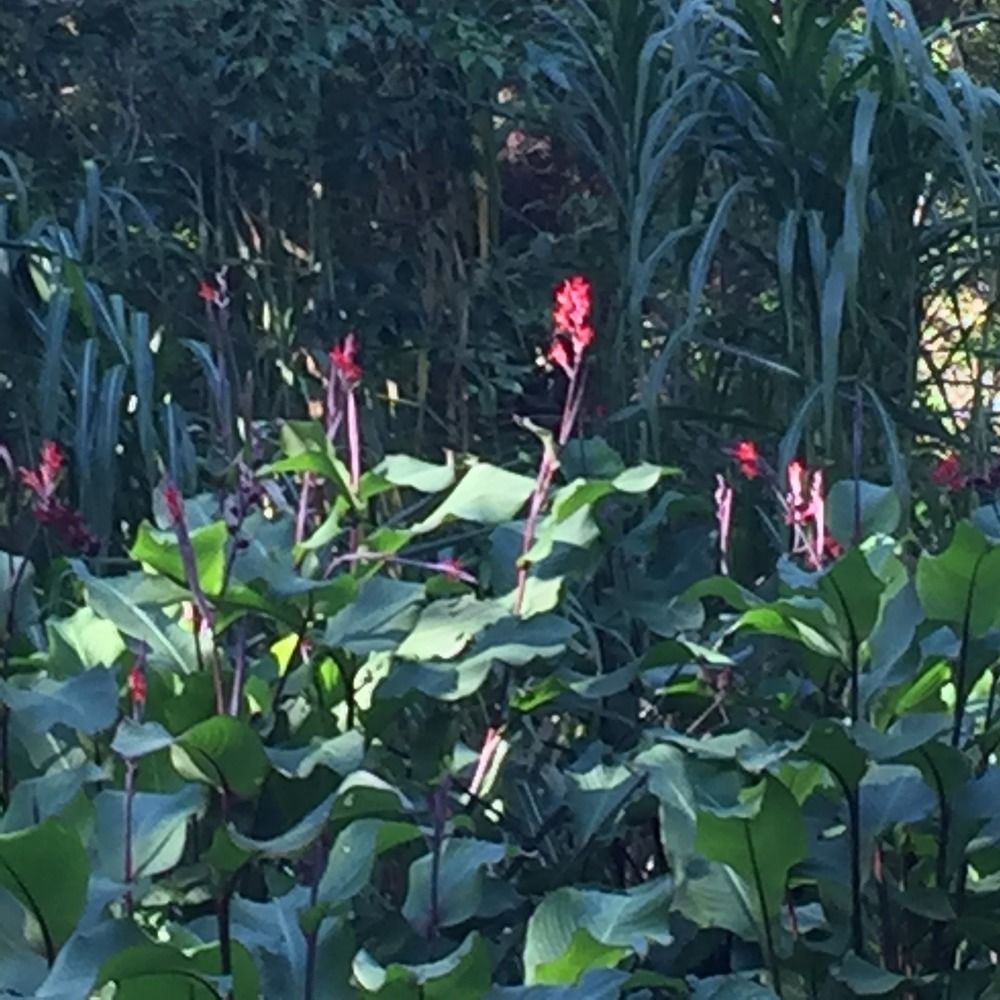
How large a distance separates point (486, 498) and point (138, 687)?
0.27m

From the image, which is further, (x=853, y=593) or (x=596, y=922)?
(x=853, y=593)

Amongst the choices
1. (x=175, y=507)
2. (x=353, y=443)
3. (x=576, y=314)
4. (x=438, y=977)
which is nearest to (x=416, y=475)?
(x=353, y=443)

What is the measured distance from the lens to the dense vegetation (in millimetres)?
955

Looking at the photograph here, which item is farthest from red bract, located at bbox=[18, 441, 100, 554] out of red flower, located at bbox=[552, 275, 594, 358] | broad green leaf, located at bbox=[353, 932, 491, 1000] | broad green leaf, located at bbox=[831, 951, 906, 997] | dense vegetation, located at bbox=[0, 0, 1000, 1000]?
broad green leaf, located at bbox=[831, 951, 906, 997]

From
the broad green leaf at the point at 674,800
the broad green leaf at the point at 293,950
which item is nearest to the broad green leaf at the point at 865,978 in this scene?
the broad green leaf at the point at 674,800

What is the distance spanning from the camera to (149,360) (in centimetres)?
236

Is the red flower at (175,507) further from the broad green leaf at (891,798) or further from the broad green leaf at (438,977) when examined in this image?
the broad green leaf at (891,798)

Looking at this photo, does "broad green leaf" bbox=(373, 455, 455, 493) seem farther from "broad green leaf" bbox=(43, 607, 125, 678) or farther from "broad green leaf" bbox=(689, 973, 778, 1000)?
"broad green leaf" bbox=(689, 973, 778, 1000)

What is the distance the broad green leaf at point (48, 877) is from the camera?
2.69 feet

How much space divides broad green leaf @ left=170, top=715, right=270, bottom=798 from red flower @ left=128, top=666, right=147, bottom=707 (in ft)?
0.13

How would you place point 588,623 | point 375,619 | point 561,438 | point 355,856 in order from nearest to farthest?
point 355,856 → point 375,619 → point 561,438 → point 588,623

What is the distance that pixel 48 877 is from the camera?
84cm

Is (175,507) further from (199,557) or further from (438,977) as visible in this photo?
(438,977)

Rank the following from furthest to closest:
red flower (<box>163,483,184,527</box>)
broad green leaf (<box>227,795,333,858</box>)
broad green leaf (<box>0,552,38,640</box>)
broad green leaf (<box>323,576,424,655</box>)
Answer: broad green leaf (<box>0,552,38,640</box>), broad green leaf (<box>323,576,424,655</box>), red flower (<box>163,483,184,527</box>), broad green leaf (<box>227,795,333,858</box>)
